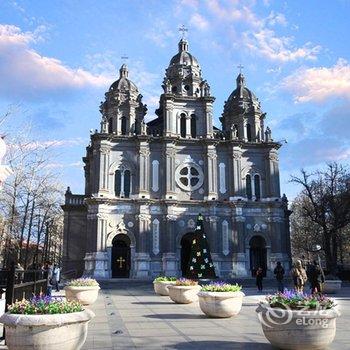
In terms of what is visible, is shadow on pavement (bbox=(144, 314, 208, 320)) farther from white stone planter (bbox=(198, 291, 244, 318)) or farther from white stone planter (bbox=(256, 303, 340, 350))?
white stone planter (bbox=(256, 303, 340, 350))

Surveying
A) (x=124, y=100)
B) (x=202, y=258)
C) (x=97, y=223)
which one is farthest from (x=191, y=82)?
(x=202, y=258)

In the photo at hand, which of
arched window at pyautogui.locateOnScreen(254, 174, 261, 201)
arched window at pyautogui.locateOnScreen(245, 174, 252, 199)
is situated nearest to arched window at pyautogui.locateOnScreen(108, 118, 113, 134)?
arched window at pyautogui.locateOnScreen(245, 174, 252, 199)

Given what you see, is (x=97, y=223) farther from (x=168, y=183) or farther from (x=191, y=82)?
(x=191, y=82)

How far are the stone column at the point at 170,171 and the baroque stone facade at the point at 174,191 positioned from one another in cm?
10

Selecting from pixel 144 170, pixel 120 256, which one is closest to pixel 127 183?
pixel 144 170

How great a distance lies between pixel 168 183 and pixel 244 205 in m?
7.87

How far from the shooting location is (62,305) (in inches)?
330

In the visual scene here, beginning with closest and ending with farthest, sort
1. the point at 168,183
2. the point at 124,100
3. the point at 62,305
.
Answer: the point at 62,305, the point at 168,183, the point at 124,100

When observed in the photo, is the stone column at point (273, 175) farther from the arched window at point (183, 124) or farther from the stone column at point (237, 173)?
the arched window at point (183, 124)

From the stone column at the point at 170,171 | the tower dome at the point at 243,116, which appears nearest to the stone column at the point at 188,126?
the stone column at the point at 170,171

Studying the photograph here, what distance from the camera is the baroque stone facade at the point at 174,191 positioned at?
1670 inches

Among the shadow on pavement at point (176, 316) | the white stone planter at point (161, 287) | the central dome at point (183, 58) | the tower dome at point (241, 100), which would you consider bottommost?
the shadow on pavement at point (176, 316)

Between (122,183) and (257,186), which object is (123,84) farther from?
(257,186)

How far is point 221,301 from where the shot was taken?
1399cm
